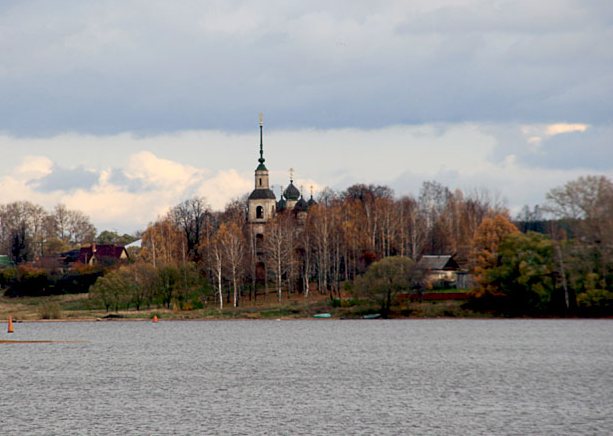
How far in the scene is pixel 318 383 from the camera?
52406 millimetres

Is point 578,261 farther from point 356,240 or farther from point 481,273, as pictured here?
point 356,240

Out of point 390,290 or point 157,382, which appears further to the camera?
point 390,290

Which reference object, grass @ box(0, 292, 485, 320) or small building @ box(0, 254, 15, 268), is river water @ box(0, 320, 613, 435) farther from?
small building @ box(0, 254, 15, 268)

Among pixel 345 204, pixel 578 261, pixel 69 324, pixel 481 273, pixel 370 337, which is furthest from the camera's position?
pixel 345 204

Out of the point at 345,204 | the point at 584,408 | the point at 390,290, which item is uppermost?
the point at 345,204

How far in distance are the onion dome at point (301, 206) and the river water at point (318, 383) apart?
278 feet

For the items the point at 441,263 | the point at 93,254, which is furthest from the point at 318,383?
the point at 93,254

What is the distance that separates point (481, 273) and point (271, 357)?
44.0 m

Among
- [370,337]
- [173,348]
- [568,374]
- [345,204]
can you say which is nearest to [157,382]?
[568,374]

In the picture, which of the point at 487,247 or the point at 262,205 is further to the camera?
the point at 262,205

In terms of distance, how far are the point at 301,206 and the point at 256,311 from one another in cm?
6431

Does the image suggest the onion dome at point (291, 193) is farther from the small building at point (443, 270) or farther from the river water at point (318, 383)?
the river water at point (318, 383)

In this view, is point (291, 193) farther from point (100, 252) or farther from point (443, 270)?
point (443, 270)

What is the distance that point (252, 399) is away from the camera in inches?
1810
